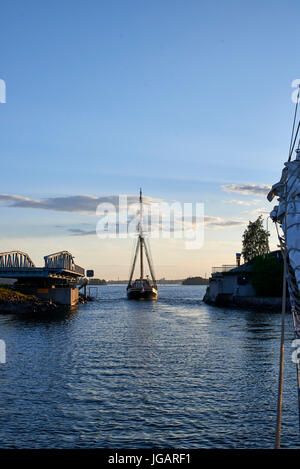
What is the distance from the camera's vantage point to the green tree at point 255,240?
139125mm

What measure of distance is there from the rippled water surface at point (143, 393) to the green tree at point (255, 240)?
298ft

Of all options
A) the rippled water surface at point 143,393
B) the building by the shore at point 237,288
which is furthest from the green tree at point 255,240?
the rippled water surface at point 143,393

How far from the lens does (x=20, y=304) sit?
88.7 metres

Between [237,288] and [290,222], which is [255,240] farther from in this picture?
[290,222]

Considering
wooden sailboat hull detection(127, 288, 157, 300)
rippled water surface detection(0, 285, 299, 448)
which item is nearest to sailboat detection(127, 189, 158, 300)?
wooden sailboat hull detection(127, 288, 157, 300)

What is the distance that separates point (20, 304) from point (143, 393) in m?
66.2

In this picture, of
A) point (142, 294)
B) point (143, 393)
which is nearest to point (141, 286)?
point (142, 294)

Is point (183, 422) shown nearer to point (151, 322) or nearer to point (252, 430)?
point (252, 430)

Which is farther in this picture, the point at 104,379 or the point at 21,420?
the point at 104,379

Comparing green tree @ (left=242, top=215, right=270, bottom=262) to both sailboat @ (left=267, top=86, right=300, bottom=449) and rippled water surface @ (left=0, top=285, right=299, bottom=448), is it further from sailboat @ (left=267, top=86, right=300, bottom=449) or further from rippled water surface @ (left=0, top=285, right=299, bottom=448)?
sailboat @ (left=267, top=86, right=300, bottom=449)

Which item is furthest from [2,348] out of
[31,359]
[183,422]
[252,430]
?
[252,430]

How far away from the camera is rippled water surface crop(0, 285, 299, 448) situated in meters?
20.0
